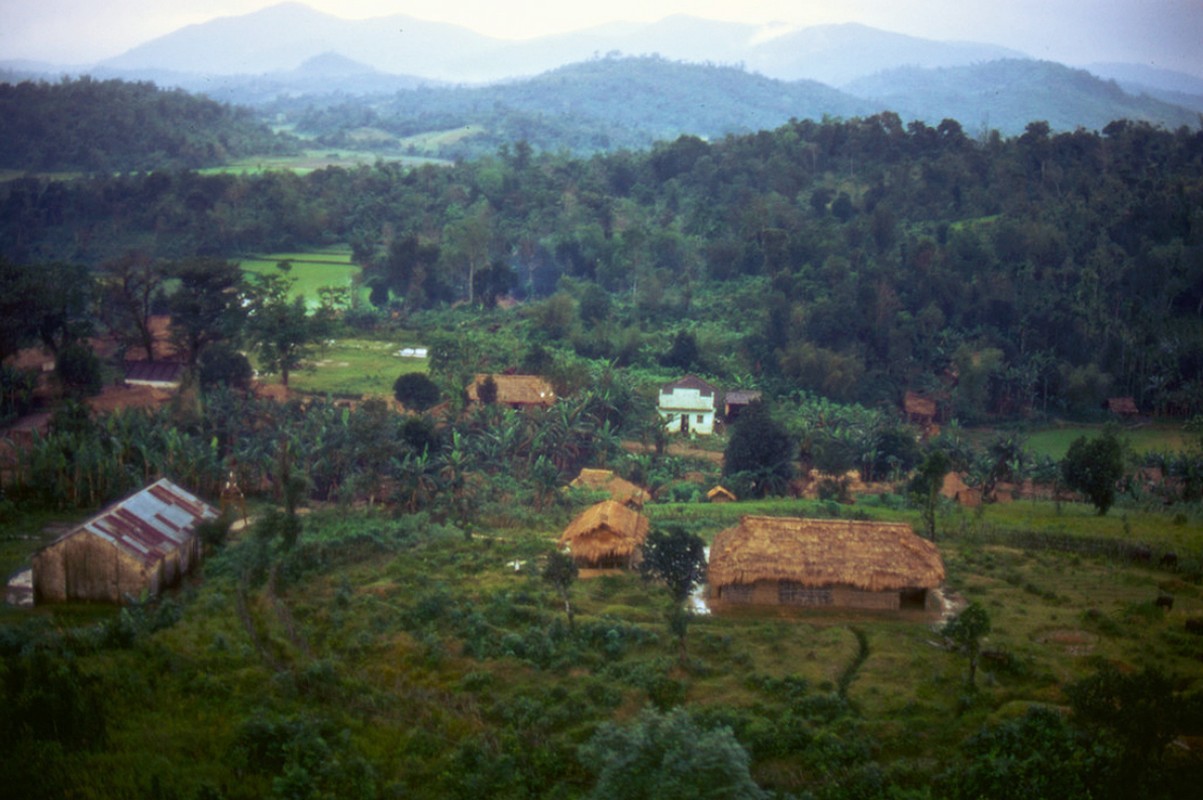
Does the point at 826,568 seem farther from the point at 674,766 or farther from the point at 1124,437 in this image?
the point at 1124,437

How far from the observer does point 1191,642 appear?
16.4 meters

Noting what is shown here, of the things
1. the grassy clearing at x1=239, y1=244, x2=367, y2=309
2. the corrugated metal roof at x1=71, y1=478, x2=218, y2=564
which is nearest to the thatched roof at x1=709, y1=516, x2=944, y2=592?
the corrugated metal roof at x1=71, y1=478, x2=218, y2=564

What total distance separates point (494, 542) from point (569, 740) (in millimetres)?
9811

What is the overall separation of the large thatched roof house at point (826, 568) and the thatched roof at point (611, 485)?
805 centimetres

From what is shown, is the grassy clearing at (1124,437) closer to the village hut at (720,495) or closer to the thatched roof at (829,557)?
the village hut at (720,495)

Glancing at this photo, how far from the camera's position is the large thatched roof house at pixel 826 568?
18.6 metres

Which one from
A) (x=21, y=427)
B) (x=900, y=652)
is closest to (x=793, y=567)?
(x=900, y=652)

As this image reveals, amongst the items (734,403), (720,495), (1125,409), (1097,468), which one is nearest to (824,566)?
(1097,468)

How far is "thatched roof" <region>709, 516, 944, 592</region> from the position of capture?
18562mm

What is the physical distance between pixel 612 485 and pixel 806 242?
24.8 m

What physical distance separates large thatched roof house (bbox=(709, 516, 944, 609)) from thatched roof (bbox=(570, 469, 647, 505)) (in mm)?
8051

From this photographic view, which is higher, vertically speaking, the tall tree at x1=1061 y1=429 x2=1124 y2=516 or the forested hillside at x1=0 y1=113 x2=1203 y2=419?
the forested hillside at x1=0 y1=113 x2=1203 y2=419

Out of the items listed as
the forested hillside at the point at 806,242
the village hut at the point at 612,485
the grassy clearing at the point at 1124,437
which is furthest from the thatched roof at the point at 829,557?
the forested hillside at the point at 806,242

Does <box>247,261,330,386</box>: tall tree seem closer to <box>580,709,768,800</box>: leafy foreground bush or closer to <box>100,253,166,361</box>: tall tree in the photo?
<box>100,253,166,361</box>: tall tree
